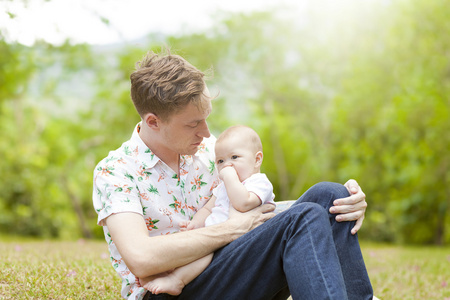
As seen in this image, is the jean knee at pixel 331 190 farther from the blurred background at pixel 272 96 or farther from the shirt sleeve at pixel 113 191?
the blurred background at pixel 272 96

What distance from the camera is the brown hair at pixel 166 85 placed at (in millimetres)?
2678

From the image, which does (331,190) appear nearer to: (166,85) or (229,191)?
(229,191)

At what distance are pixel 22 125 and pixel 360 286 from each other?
1893 cm

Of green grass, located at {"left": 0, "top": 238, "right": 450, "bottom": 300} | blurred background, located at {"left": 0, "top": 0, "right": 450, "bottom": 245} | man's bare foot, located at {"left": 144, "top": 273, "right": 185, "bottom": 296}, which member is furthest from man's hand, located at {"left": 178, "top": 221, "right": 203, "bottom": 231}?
blurred background, located at {"left": 0, "top": 0, "right": 450, "bottom": 245}

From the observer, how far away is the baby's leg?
2.45 meters

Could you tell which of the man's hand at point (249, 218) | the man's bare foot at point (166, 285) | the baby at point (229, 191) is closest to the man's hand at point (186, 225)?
the baby at point (229, 191)

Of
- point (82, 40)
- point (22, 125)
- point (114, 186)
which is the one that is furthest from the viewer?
point (22, 125)

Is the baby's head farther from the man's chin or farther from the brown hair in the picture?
the brown hair

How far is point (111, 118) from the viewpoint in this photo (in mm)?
19719

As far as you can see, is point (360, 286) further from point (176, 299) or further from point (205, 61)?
point (205, 61)

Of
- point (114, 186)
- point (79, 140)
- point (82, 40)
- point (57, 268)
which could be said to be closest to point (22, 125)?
point (79, 140)

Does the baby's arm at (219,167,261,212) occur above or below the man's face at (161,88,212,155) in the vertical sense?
below

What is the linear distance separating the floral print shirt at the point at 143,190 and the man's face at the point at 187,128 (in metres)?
0.13

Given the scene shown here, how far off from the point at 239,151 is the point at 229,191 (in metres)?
0.32
